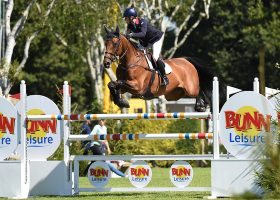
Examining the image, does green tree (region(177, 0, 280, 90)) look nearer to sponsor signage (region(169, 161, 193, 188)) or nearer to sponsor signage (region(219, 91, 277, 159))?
sponsor signage (region(169, 161, 193, 188))

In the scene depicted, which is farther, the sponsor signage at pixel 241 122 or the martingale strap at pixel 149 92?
the martingale strap at pixel 149 92

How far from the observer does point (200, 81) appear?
12266 millimetres

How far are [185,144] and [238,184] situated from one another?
14.5 meters

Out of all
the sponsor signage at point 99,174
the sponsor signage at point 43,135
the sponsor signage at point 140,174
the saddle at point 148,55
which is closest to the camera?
the sponsor signage at point 140,174

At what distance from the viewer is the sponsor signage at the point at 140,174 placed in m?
9.02

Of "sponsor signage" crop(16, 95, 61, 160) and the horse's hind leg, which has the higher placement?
the horse's hind leg

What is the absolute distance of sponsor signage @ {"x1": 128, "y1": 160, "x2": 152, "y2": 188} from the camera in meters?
9.02

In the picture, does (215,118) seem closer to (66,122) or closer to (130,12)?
(66,122)

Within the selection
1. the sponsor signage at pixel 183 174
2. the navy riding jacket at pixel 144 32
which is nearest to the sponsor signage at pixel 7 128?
the sponsor signage at pixel 183 174

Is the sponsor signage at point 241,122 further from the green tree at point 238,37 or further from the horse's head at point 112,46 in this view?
the green tree at point 238,37

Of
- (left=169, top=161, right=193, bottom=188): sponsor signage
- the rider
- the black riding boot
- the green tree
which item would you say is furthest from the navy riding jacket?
the green tree

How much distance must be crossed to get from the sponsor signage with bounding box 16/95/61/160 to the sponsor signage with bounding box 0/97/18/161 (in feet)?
0.91

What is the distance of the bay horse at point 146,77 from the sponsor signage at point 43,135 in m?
0.98

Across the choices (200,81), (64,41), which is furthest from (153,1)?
(200,81)
